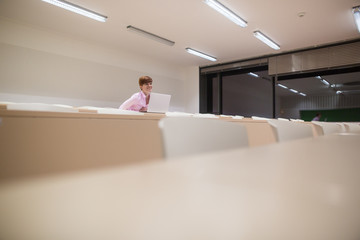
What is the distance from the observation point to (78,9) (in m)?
4.28

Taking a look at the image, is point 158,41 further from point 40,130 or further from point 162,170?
point 162,170

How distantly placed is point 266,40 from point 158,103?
3.98 m

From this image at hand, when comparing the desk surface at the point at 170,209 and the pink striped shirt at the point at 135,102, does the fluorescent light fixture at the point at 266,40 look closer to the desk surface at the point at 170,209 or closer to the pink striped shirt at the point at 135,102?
the pink striped shirt at the point at 135,102

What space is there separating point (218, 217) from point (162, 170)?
0.42 feet

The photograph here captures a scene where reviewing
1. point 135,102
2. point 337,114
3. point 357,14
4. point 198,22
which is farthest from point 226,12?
point 337,114

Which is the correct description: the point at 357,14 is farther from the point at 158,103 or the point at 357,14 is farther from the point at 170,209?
the point at 170,209

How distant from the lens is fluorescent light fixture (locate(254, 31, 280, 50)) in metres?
5.32

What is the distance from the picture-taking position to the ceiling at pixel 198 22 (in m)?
4.17

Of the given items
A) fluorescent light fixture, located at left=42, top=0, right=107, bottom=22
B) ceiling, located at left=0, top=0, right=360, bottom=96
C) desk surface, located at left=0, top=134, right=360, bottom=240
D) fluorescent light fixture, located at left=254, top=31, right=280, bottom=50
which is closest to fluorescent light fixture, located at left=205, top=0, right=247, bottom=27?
ceiling, located at left=0, top=0, right=360, bottom=96

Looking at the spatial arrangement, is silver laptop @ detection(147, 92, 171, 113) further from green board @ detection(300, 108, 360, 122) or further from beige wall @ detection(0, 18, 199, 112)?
green board @ detection(300, 108, 360, 122)

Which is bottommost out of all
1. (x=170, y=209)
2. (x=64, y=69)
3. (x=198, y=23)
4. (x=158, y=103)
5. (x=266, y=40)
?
(x=170, y=209)

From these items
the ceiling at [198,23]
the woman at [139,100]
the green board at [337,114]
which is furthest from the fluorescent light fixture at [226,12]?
the green board at [337,114]

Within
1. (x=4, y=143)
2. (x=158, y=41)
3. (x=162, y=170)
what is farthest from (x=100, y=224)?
(x=158, y=41)

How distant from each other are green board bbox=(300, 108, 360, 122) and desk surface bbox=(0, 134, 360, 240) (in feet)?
33.3
